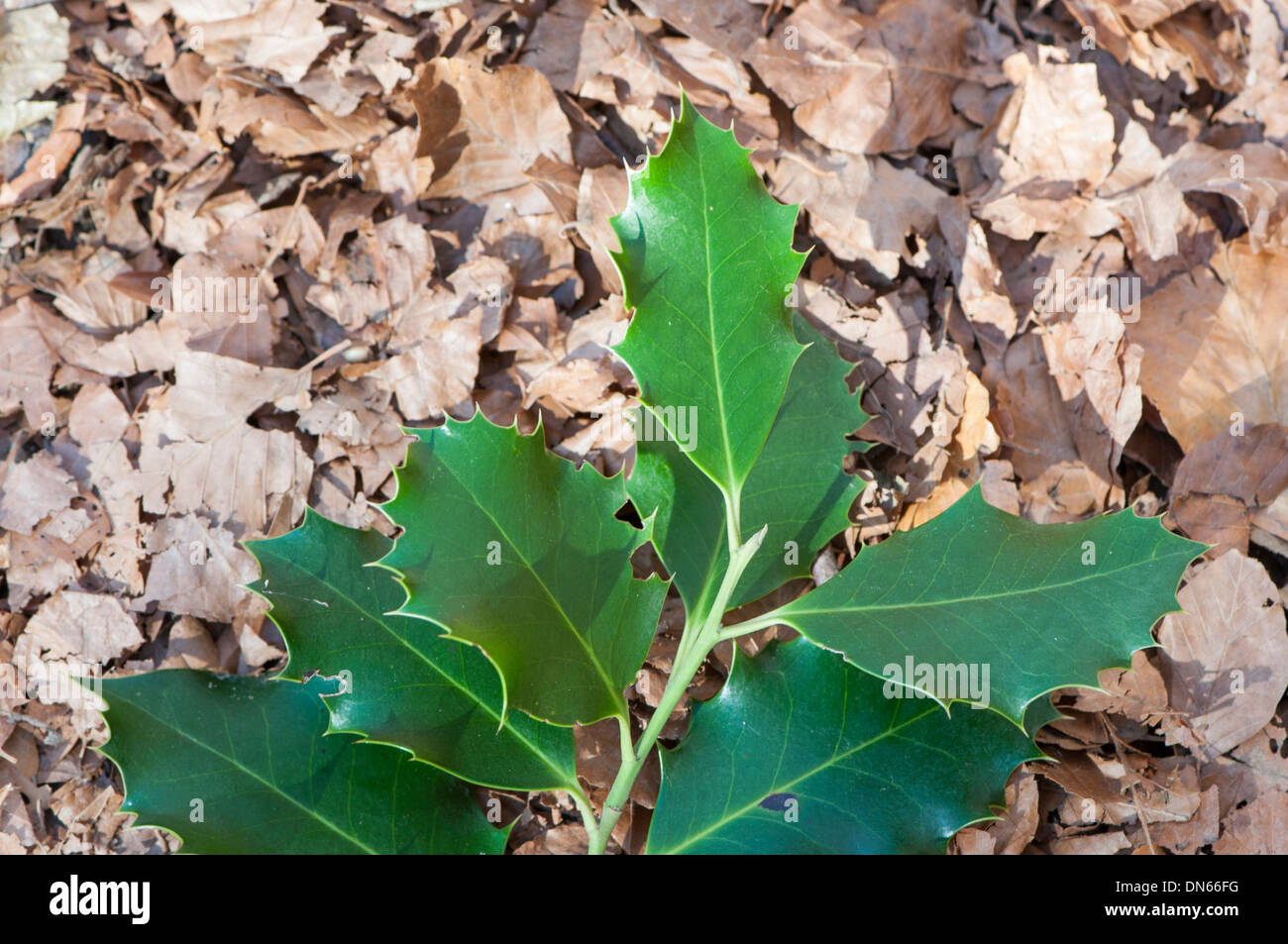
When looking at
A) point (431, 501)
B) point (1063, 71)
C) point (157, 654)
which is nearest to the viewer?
point (431, 501)

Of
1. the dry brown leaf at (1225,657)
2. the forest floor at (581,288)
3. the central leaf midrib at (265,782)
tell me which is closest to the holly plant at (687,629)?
the central leaf midrib at (265,782)

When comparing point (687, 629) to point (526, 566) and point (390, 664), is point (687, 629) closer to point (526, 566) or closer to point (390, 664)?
point (526, 566)

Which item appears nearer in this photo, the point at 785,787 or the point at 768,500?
the point at 785,787

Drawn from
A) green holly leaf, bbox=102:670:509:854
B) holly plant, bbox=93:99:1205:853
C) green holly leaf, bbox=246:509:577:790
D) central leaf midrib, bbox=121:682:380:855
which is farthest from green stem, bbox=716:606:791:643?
central leaf midrib, bbox=121:682:380:855

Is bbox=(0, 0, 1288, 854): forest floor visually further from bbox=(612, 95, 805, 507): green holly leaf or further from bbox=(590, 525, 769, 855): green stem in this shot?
bbox=(612, 95, 805, 507): green holly leaf

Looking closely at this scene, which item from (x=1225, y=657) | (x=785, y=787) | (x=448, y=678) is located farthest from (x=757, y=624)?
(x=1225, y=657)
